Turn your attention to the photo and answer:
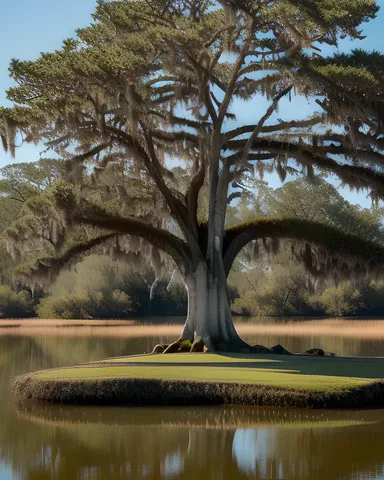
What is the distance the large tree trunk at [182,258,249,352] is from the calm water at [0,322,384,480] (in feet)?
25.2

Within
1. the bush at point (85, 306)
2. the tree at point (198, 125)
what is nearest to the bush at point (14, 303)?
the bush at point (85, 306)

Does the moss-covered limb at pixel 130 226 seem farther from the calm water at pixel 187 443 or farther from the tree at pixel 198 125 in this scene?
the calm water at pixel 187 443

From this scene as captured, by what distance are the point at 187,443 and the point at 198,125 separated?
1378 centimetres

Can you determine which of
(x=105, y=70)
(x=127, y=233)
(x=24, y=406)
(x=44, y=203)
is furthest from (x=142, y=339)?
(x=24, y=406)

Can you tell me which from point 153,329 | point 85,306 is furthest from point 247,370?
point 85,306

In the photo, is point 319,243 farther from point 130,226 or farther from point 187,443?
point 187,443

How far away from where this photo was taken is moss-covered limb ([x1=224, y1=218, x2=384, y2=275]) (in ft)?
68.9

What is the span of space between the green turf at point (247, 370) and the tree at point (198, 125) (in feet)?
9.96

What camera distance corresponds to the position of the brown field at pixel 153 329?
36.9 m

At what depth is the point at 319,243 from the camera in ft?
70.5

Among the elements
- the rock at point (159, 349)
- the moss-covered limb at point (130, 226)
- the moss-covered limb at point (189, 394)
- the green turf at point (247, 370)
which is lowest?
the moss-covered limb at point (189, 394)

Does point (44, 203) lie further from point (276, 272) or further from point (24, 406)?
point (276, 272)

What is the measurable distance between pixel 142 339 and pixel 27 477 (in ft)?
78.5

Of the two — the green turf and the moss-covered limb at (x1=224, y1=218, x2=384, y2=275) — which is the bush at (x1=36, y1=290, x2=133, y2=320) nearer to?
the moss-covered limb at (x1=224, y1=218, x2=384, y2=275)
